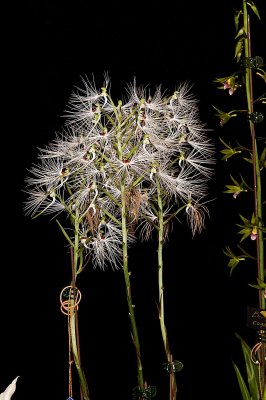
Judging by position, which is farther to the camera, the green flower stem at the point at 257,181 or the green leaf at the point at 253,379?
the green leaf at the point at 253,379

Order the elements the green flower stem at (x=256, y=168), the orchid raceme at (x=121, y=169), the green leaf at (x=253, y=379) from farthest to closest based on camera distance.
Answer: the green leaf at (x=253, y=379) < the green flower stem at (x=256, y=168) < the orchid raceme at (x=121, y=169)

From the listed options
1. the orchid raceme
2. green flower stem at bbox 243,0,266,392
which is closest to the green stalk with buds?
green flower stem at bbox 243,0,266,392

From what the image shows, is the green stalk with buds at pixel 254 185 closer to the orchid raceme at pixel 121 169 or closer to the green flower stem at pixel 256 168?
the green flower stem at pixel 256 168

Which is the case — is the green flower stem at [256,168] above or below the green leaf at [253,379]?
above

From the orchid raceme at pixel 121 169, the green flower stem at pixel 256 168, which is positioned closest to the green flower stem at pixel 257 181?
the green flower stem at pixel 256 168

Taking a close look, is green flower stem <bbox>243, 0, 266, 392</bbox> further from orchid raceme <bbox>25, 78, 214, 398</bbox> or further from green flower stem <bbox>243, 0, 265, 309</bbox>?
orchid raceme <bbox>25, 78, 214, 398</bbox>

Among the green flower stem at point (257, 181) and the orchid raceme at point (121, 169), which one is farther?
the green flower stem at point (257, 181)

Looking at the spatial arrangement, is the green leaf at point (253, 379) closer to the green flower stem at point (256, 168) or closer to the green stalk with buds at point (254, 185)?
the green stalk with buds at point (254, 185)

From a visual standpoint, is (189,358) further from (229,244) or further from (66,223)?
(66,223)

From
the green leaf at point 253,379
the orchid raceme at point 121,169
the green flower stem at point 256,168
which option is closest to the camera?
the orchid raceme at point 121,169

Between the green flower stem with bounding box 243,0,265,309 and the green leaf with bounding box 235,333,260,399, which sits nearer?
the green flower stem with bounding box 243,0,265,309

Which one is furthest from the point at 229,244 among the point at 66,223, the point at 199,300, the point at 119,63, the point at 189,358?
the point at 119,63
